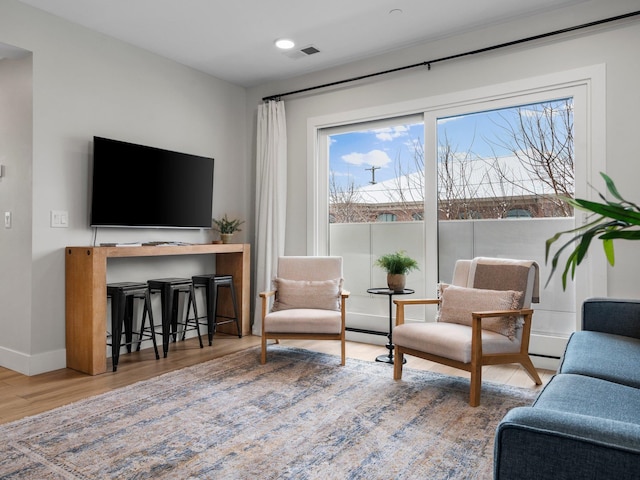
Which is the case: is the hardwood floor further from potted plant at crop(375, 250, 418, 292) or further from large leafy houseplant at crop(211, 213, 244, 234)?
large leafy houseplant at crop(211, 213, 244, 234)

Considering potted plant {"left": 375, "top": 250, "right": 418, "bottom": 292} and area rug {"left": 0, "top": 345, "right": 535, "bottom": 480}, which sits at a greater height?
potted plant {"left": 375, "top": 250, "right": 418, "bottom": 292}

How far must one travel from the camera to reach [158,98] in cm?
427

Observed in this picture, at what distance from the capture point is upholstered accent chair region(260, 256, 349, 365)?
350 cm

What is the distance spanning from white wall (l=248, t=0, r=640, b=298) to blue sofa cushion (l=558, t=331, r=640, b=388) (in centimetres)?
106

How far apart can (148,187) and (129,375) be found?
1.63m

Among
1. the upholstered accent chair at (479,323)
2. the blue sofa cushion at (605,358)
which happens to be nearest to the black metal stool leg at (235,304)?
the upholstered accent chair at (479,323)

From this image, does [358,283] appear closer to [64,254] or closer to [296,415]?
[296,415]

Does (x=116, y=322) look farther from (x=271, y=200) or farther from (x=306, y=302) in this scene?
(x=271, y=200)

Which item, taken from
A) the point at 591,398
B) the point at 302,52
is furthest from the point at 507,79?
the point at 591,398

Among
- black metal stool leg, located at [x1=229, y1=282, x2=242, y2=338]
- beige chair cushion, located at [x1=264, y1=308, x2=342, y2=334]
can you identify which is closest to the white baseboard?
black metal stool leg, located at [x1=229, y1=282, x2=242, y2=338]

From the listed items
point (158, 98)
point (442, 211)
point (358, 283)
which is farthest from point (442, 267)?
point (158, 98)

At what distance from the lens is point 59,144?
11.5 ft

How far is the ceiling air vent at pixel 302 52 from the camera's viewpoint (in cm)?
414

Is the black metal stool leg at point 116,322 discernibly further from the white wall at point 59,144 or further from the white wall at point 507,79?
the white wall at point 507,79
